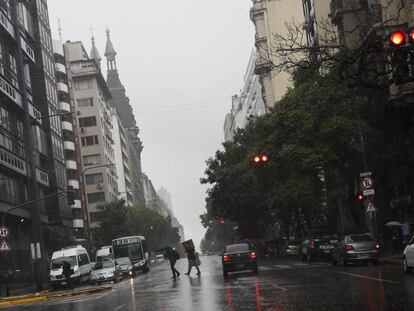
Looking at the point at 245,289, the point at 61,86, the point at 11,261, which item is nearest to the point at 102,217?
the point at 61,86

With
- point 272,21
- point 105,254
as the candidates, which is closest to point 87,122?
point 272,21

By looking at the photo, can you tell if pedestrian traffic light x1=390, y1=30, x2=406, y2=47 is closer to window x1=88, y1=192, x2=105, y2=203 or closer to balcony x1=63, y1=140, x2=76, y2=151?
balcony x1=63, y1=140, x2=76, y2=151

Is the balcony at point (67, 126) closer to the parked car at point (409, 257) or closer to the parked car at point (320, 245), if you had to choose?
the parked car at point (320, 245)

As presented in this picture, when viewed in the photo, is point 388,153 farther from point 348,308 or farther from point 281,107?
point 348,308

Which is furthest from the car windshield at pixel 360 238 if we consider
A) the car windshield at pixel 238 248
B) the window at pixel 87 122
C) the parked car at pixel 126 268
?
the window at pixel 87 122

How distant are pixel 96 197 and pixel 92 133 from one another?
417 inches

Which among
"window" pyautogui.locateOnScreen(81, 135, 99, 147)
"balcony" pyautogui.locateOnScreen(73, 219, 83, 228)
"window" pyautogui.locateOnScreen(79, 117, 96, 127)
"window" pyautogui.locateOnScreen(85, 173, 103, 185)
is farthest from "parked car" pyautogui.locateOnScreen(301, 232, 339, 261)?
"window" pyautogui.locateOnScreen(79, 117, 96, 127)

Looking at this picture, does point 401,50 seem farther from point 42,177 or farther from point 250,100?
point 250,100

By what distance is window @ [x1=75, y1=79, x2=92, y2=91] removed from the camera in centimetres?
12144

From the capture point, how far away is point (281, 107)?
135 ft

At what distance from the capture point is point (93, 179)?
118m

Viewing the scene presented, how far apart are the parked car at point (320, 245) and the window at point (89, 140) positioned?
81.5 m

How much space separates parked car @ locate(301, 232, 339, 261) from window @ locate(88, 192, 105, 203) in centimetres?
7892

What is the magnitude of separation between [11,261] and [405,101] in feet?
99.1
